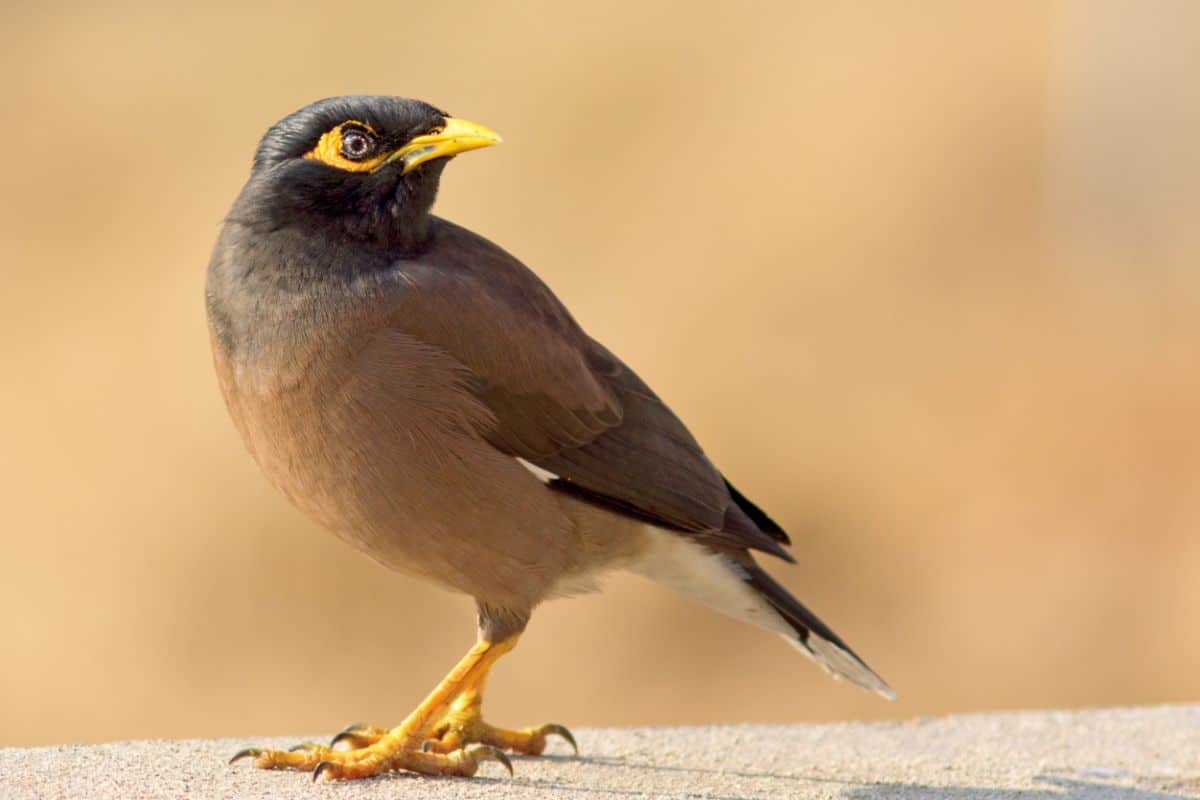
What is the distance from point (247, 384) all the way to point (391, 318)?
42 centimetres

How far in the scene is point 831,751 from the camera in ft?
18.6

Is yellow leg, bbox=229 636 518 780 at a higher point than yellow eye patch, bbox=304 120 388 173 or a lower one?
lower

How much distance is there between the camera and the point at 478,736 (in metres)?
5.20

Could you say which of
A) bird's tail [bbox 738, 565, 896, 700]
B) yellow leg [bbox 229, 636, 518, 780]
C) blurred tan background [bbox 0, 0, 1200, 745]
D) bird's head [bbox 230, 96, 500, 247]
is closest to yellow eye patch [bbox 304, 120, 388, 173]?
bird's head [bbox 230, 96, 500, 247]

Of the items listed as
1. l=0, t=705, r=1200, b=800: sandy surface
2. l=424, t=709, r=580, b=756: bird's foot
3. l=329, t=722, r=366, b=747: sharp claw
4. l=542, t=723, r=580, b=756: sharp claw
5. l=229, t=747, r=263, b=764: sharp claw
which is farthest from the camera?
l=542, t=723, r=580, b=756: sharp claw

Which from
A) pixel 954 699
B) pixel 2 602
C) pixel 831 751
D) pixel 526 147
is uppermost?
pixel 526 147

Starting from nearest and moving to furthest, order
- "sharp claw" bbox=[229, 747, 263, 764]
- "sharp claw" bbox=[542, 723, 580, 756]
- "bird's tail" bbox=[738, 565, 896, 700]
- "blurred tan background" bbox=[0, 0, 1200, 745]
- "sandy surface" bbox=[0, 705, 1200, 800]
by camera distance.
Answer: "sandy surface" bbox=[0, 705, 1200, 800]
"sharp claw" bbox=[229, 747, 263, 764]
"sharp claw" bbox=[542, 723, 580, 756]
"bird's tail" bbox=[738, 565, 896, 700]
"blurred tan background" bbox=[0, 0, 1200, 745]

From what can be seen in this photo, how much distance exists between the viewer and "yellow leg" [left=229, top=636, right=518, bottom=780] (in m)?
4.65

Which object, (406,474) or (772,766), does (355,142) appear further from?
(772,766)

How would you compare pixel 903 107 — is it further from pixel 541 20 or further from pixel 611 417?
pixel 611 417

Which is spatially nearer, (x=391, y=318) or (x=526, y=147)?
(x=391, y=318)

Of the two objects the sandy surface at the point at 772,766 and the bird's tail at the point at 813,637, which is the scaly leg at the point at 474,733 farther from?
the bird's tail at the point at 813,637

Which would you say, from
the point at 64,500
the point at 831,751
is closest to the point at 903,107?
the point at 64,500

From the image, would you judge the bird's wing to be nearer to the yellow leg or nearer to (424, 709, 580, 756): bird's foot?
the yellow leg
